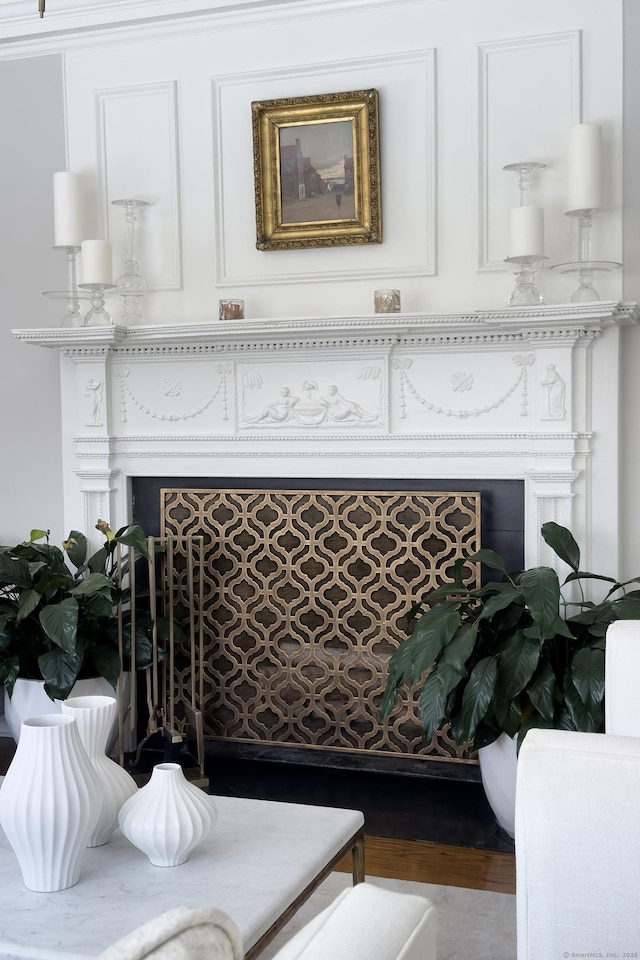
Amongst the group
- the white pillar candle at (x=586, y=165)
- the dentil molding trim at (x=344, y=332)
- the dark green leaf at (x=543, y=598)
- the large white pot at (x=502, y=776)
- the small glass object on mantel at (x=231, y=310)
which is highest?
the white pillar candle at (x=586, y=165)

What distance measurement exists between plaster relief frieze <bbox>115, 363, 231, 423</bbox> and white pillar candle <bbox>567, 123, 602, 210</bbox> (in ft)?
4.29

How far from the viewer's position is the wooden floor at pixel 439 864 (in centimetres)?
252

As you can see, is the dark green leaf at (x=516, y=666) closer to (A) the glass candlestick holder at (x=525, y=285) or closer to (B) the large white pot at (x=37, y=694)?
(A) the glass candlestick holder at (x=525, y=285)

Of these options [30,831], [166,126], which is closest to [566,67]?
[166,126]

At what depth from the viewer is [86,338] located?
3.37 m

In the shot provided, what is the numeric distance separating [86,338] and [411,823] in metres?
1.96

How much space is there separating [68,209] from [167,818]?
7.99 feet

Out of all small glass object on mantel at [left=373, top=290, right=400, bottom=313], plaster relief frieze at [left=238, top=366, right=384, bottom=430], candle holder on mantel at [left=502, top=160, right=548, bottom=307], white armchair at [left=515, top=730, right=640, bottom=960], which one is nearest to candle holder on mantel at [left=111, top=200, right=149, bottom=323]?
plaster relief frieze at [left=238, top=366, right=384, bottom=430]

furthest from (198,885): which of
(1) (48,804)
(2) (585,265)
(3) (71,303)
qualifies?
(3) (71,303)

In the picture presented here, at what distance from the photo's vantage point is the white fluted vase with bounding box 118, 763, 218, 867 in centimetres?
165

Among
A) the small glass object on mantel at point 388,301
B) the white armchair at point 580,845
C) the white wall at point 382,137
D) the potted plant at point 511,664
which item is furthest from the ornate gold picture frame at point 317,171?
the white armchair at point 580,845

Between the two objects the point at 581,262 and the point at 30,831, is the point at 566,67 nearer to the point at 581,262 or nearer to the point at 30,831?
the point at 581,262

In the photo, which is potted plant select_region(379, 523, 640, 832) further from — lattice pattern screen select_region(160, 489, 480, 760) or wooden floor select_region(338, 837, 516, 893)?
lattice pattern screen select_region(160, 489, 480, 760)

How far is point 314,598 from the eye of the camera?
3367 millimetres
